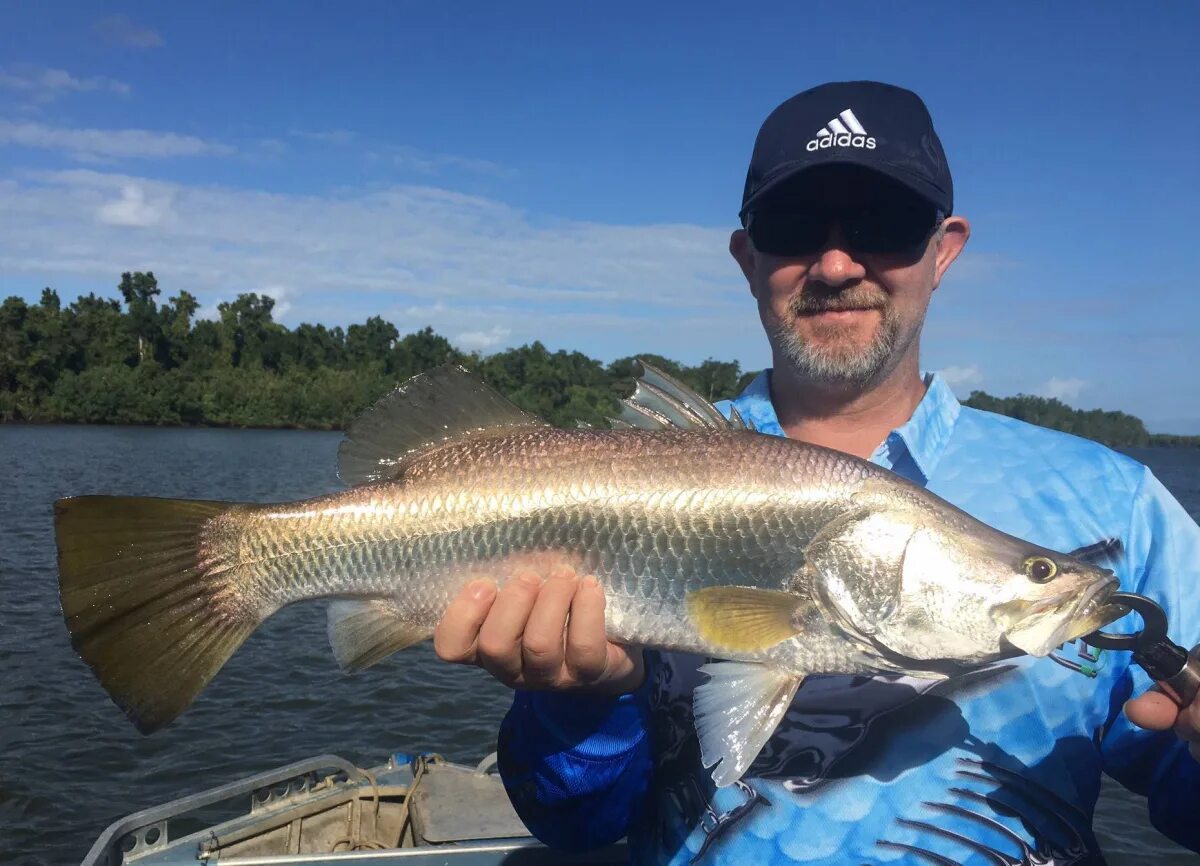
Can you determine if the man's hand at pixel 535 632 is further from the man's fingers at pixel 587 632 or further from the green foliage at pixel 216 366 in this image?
the green foliage at pixel 216 366

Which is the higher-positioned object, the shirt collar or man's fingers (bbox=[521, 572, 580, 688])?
the shirt collar

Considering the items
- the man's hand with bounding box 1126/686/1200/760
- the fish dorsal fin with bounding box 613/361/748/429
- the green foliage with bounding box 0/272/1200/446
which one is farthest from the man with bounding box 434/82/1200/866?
the green foliage with bounding box 0/272/1200/446

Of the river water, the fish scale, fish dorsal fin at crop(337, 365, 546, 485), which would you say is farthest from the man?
the river water

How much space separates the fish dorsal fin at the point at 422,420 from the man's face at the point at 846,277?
1109 mm

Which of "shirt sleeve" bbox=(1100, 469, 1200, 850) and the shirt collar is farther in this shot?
the shirt collar

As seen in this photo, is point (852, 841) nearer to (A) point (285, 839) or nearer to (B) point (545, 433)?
(B) point (545, 433)

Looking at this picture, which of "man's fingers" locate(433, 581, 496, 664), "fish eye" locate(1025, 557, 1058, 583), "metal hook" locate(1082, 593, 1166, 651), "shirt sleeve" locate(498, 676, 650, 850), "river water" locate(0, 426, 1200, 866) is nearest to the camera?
"metal hook" locate(1082, 593, 1166, 651)

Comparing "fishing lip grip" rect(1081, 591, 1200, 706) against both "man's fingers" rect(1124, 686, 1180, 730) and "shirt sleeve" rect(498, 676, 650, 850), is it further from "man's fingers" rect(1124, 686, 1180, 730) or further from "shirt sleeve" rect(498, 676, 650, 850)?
"shirt sleeve" rect(498, 676, 650, 850)

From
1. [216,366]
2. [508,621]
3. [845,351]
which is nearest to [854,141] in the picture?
[845,351]

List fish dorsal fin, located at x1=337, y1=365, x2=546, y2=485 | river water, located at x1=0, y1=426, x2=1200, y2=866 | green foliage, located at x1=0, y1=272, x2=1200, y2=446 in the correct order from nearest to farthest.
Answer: fish dorsal fin, located at x1=337, y1=365, x2=546, y2=485 → river water, located at x1=0, y1=426, x2=1200, y2=866 → green foliage, located at x1=0, y1=272, x2=1200, y2=446

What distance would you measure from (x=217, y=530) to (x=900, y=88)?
10.0 ft

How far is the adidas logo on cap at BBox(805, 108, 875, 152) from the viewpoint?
3.10 metres

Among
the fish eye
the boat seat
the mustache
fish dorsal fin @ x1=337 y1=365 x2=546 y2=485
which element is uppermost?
the mustache

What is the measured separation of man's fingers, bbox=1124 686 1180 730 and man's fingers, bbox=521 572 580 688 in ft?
5.34
